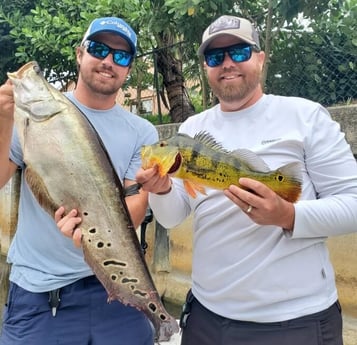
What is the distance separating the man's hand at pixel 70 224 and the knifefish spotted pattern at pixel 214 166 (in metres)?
0.41

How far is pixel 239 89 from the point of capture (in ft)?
7.88

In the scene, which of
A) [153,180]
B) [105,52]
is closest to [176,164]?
[153,180]

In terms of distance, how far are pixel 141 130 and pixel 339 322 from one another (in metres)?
1.45

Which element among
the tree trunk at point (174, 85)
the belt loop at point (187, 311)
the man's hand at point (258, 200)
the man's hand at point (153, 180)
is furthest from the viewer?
the tree trunk at point (174, 85)

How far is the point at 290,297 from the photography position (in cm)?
219

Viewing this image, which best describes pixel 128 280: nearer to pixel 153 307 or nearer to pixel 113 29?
pixel 153 307

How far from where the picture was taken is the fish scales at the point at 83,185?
7.29 feet

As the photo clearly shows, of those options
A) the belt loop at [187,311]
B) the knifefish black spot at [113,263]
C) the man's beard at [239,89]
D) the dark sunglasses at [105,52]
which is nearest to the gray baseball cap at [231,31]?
the man's beard at [239,89]

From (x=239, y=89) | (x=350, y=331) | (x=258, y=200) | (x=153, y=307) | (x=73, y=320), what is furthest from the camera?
(x=350, y=331)

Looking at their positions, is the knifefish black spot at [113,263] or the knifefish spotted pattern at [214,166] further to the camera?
the knifefish black spot at [113,263]

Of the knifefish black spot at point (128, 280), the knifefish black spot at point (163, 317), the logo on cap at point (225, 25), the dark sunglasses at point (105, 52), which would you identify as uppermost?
the logo on cap at point (225, 25)

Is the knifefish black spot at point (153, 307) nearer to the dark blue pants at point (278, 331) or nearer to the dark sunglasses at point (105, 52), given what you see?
the dark blue pants at point (278, 331)

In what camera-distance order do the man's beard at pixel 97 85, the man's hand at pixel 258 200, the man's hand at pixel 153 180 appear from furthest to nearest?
1. the man's beard at pixel 97 85
2. the man's hand at pixel 153 180
3. the man's hand at pixel 258 200

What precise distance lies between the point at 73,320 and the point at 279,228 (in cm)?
119
